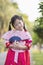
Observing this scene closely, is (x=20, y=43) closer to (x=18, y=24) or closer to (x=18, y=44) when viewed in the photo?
(x=18, y=44)

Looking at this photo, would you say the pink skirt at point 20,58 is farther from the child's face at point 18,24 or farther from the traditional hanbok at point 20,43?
the child's face at point 18,24

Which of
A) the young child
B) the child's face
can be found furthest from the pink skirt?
the child's face

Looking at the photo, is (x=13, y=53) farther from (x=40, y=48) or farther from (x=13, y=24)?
(x=40, y=48)

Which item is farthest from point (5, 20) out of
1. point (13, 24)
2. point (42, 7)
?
point (13, 24)

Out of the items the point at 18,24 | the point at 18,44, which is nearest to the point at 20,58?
the point at 18,44

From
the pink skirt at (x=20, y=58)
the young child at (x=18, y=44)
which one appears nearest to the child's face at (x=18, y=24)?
the young child at (x=18, y=44)

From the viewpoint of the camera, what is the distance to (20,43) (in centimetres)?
248

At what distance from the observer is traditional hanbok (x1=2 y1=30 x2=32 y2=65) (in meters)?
2.50

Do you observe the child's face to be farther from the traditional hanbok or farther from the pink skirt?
the pink skirt

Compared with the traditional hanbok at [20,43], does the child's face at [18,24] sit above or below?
above

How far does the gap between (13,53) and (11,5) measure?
5.53 metres

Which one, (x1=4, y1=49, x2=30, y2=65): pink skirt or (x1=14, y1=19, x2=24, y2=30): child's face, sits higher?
(x1=14, y1=19, x2=24, y2=30): child's face

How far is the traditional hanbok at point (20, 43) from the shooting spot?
8.20 feet

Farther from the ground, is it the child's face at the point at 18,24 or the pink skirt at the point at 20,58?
the child's face at the point at 18,24
